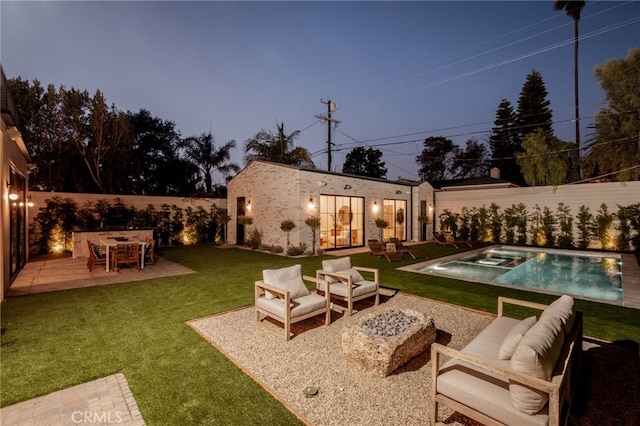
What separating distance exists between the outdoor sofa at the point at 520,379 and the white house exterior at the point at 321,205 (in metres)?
9.50

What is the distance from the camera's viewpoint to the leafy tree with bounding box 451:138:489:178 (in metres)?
31.5

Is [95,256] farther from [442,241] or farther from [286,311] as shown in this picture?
[442,241]

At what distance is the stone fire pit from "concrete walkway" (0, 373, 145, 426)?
7.10 feet

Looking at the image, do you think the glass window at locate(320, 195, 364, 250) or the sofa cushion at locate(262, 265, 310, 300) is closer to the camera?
the sofa cushion at locate(262, 265, 310, 300)

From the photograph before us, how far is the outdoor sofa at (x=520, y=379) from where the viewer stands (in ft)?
6.41

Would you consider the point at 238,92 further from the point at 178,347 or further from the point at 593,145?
the point at 178,347

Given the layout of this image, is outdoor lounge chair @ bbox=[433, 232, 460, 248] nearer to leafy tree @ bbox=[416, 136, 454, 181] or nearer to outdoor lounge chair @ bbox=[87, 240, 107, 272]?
outdoor lounge chair @ bbox=[87, 240, 107, 272]

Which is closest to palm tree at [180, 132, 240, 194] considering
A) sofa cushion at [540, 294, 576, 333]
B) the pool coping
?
the pool coping

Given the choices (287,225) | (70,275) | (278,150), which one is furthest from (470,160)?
(70,275)

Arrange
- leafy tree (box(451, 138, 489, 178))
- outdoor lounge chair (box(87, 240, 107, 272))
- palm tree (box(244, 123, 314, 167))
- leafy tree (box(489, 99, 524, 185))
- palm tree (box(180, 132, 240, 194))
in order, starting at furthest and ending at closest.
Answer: leafy tree (box(451, 138, 489, 178)), leafy tree (box(489, 99, 524, 185)), palm tree (box(180, 132, 240, 194)), palm tree (box(244, 123, 314, 167)), outdoor lounge chair (box(87, 240, 107, 272))

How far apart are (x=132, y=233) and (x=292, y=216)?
6.60 meters

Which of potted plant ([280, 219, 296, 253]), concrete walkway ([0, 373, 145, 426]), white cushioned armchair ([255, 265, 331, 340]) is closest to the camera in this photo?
concrete walkway ([0, 373, 145, 426])

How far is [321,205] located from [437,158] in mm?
24306

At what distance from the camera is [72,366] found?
3389 millimetres
